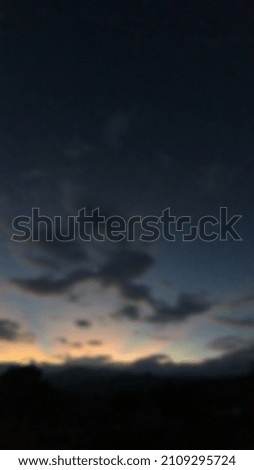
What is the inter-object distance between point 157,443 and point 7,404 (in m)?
7.45

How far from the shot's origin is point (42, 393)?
24.9m

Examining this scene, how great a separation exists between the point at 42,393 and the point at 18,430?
8919 mm

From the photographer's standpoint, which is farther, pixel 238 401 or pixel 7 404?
pixel 238 401

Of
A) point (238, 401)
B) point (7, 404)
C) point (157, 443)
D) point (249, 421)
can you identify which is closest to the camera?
point (157, 443)

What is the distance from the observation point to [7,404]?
68.7ft

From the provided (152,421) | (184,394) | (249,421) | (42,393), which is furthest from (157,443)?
(184,394)

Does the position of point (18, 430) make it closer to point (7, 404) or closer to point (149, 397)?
point (7, 404)
